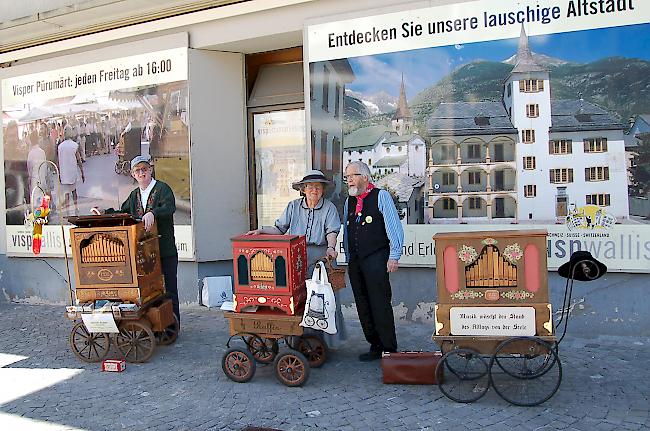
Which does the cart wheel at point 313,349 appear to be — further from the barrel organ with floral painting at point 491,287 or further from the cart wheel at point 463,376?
the barrel organ with floral painting at point 491,287

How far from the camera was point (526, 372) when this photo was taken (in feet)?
15.7

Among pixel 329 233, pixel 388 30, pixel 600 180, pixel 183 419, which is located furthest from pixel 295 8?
pixel 183 419

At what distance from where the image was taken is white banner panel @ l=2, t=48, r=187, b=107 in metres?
8.16

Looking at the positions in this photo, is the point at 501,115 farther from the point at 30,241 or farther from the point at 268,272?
the point at 30,241

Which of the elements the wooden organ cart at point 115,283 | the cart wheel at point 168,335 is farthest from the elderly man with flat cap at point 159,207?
the wooden organ cart at point 115,283

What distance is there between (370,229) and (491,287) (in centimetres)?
131

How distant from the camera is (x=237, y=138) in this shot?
8.45 metres

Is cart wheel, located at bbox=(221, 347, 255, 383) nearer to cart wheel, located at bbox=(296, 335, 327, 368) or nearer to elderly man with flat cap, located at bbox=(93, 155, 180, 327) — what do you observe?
cart wheel, located at bbox=(296, 335, 327, 368)

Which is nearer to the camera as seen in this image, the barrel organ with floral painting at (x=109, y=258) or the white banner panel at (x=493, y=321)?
the white banner panel at (x=493, y=321)

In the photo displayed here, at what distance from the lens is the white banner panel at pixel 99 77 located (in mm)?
8164

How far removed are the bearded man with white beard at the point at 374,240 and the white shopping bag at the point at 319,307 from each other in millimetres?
631

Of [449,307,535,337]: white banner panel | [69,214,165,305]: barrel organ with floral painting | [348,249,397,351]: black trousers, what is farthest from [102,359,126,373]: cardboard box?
[449,307,535,337]: white banner panel

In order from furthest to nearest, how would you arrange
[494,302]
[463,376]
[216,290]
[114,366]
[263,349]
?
[216,290] → [114,366] → [263,349] → [463,376] → [494,302]

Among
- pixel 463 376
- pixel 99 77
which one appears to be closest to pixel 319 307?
pixel 463 376
